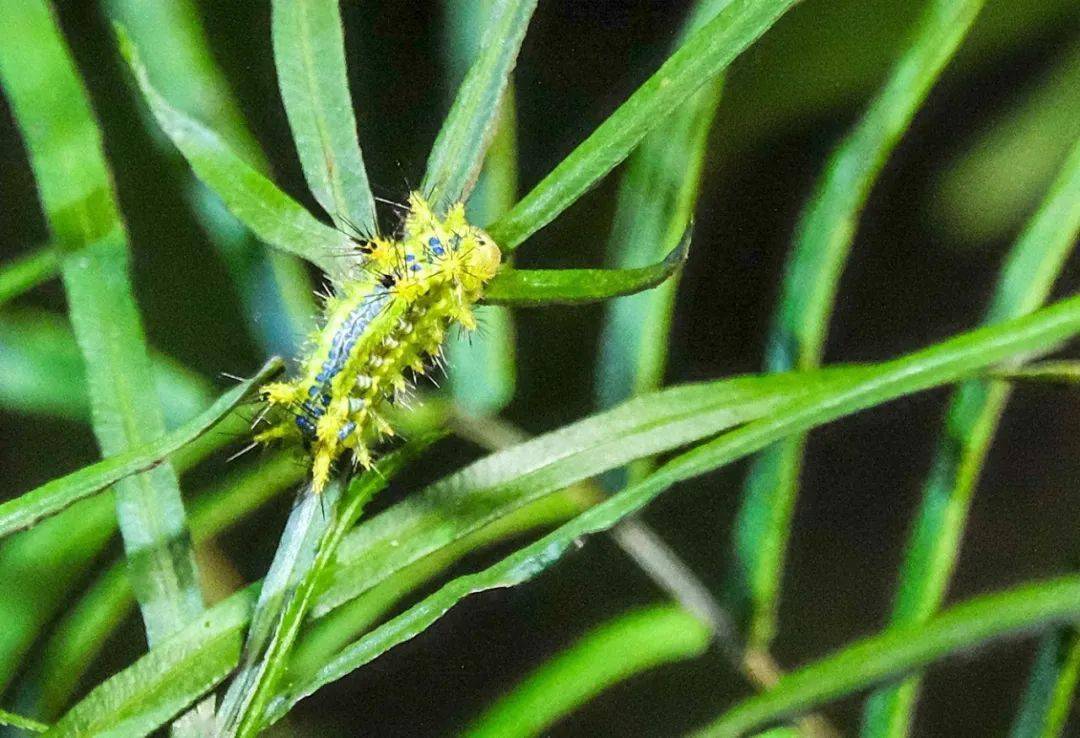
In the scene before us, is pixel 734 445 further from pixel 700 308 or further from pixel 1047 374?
pixel 700 308

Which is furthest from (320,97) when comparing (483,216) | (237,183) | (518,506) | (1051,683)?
(1051,683)

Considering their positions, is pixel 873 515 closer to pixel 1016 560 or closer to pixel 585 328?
pixel 1016 560

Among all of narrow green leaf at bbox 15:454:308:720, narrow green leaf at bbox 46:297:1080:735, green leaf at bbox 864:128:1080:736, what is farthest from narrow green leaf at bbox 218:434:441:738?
green leaf at bbox 864:128:1080:736

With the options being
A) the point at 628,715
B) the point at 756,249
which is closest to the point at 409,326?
the point at 756,249

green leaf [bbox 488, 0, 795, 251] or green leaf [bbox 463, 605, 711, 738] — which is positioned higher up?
green leaf [bbox 488, 0, 795, 251]

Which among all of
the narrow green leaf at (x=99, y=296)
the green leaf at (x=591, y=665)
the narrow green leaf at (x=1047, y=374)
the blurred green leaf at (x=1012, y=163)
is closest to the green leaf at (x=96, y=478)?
the narrow green leaf at (x=99, y=296)

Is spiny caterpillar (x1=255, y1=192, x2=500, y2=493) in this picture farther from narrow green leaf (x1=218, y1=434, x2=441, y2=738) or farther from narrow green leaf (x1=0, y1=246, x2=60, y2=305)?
narrow green leaf (x1=0, y1=246, x2=60, y2=305)
